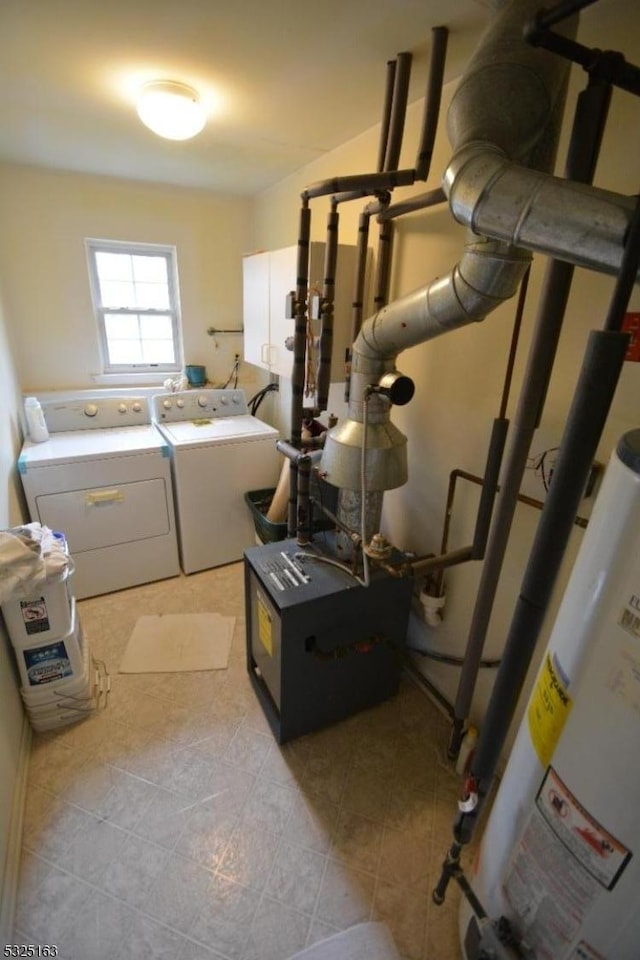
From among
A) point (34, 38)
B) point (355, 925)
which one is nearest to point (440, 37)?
point (34, 38)

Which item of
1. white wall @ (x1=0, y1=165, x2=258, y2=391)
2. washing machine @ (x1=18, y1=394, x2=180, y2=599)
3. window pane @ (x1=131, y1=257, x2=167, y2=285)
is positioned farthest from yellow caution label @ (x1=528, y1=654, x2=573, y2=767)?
window pane @ (x1=131, y1=257, x2=167, y2=285)

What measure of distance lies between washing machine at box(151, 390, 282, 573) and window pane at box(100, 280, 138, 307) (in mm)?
923

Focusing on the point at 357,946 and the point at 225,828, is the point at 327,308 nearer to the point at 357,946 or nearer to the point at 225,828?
the point at 225,828

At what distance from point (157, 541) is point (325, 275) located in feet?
5.98

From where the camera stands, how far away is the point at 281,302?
2193 mm

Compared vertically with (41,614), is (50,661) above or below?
below

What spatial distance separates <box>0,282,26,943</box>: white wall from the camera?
50.1 inches

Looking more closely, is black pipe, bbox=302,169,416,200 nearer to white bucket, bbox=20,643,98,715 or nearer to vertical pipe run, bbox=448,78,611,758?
vertical pipe run, bbox=448,78,611,758

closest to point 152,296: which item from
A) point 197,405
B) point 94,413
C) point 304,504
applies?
point 197,405

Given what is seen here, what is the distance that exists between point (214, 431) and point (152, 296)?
138cm

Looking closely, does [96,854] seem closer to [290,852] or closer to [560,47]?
[290,852]

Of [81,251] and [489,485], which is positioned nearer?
[489,485]

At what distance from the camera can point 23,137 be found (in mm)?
2121

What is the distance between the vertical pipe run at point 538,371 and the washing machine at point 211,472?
1.72 meters
